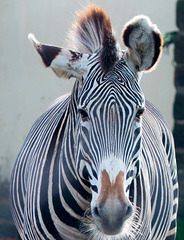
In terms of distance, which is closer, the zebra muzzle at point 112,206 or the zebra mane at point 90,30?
the zebra muzzle at point 112,206

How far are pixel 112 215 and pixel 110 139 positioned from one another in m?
0.36

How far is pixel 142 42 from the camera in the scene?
2.44 meters

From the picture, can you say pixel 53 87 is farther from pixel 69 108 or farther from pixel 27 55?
pixel 69 108

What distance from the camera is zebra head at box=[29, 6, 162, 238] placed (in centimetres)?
212

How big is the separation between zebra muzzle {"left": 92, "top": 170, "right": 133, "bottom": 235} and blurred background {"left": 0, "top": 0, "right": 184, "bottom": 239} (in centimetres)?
347

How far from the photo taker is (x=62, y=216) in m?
2.61

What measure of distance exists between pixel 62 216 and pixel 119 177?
0.64 metres

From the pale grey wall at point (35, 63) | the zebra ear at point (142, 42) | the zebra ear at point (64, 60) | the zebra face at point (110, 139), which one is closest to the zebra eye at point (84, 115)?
the zebra face at point (110, 139)

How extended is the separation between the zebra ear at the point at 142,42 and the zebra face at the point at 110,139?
10cm

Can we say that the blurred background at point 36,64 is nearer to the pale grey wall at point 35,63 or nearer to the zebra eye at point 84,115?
the pale grey wall at point 35,63

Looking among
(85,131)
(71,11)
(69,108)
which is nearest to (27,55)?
(71,11)

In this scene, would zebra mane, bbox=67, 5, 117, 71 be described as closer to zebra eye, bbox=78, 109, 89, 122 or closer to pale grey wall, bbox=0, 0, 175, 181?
zebra eye, bbox=78, 109, 89, 122

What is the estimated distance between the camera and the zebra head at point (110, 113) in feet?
6.95

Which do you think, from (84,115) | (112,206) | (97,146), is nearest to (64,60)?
(84,115)
